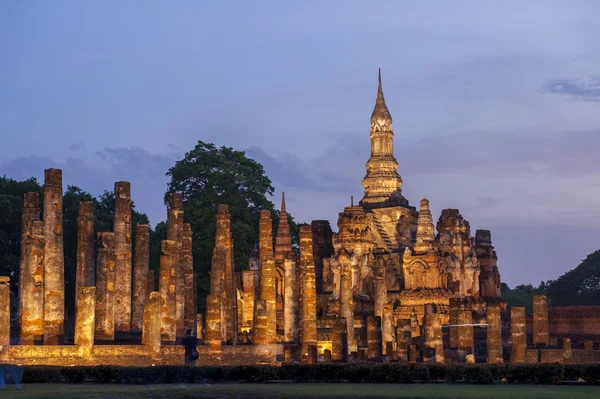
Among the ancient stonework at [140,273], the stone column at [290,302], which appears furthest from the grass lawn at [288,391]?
the stone column at [290,302]

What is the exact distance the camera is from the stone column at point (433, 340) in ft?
147

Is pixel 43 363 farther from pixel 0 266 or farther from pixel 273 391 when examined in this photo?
pixel 0 266

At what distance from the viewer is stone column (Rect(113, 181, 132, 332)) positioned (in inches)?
1711

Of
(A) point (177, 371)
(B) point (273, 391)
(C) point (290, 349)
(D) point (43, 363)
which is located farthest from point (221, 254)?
(B) point (273, 391)

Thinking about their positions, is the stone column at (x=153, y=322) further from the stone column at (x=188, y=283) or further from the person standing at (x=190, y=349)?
the stone column at (x=188, y=283)

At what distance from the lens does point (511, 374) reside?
32844 millimetres

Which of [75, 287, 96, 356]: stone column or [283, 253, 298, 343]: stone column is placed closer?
[75, 287, 96, 356]: stone column

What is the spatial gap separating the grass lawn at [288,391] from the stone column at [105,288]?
10187 millimetres

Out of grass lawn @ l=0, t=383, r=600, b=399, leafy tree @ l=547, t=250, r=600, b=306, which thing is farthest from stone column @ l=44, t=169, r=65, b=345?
leafy tree @ l=547, t=250, r=600, b=306

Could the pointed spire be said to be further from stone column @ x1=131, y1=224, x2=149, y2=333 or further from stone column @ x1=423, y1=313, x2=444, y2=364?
stone column @ x1=131, y1=224, x2=149, y2=333

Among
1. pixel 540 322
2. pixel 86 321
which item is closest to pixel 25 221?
pixel 86 321

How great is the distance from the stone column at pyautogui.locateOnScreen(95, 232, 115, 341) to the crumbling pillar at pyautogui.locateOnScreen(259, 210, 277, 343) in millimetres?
6322

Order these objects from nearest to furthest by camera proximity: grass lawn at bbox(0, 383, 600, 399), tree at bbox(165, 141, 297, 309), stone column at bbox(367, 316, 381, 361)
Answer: grass lawn at bbox(0, 383, 600, 399), stone column at bbox(367, 316, 381, 361), tree at bbox(165, 141, 297, 309)

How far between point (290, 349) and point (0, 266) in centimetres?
1546
